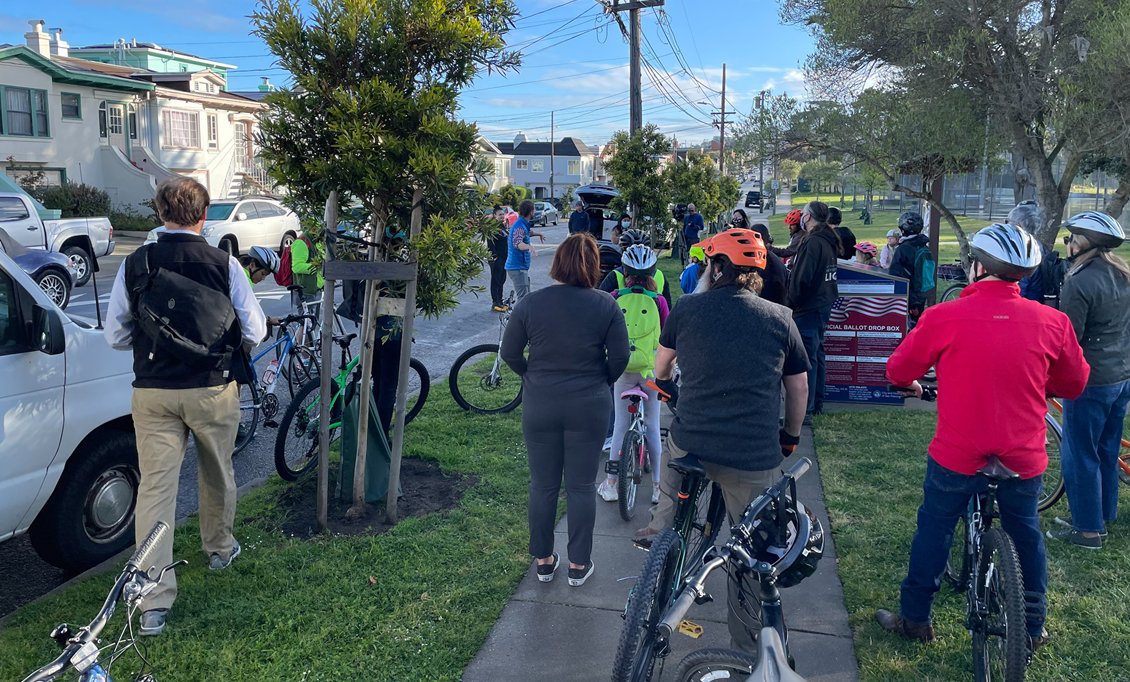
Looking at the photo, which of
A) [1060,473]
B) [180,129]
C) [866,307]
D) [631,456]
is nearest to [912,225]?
[866,307]

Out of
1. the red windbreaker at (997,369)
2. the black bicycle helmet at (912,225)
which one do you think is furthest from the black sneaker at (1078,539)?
the black bicycle helmet at (912,225)

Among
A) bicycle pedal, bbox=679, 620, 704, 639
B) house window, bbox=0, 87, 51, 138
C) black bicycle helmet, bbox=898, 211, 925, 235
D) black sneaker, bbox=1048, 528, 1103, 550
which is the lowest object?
bicycle pedal, bbox=679, 620, 704, 639

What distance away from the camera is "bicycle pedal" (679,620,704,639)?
13.1ft

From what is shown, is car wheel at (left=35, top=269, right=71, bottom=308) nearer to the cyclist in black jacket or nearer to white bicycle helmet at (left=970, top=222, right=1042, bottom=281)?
the cyclist in black jacket

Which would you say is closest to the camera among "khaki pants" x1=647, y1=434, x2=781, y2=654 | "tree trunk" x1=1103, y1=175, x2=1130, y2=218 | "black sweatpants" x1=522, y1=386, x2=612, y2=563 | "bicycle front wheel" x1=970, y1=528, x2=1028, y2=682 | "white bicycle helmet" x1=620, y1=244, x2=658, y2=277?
"bicycle front wheel" x1=970, y1=528, x2=1028, y2=682

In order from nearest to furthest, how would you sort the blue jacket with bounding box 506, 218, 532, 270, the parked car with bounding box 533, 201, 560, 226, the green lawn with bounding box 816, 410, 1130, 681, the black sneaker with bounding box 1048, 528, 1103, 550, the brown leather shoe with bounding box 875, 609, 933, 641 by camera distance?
the green lawn with bounding box 816, 410, 1130, 681, the brown leather shoe with bounding box 875, 609, 933, 641, the black sneaker with bounding box 1048, 528, 1103, 550, the blue jacket with bounding box 506, 218, 532, 270, the parked car with bounding box 533, 201, 560, 226

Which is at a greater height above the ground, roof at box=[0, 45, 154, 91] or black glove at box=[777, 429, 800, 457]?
roof at box=[0, 45, 154, 91]

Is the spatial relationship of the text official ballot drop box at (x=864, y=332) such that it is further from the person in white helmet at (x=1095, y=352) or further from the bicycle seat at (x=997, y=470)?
the bicycle seat at (x=997, y=470)

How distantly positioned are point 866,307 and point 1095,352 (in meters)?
3.75

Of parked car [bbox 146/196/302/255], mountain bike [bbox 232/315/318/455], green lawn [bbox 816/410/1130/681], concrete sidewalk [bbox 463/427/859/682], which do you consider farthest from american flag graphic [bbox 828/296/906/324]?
parked car [bbox 146/196/302/255]

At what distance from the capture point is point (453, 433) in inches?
295

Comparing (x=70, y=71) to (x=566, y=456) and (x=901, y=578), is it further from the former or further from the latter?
(x=901, y=578)

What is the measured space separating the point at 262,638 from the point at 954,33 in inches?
346

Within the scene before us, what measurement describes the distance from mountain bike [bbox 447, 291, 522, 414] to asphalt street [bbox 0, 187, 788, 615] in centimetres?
Answer: 68
